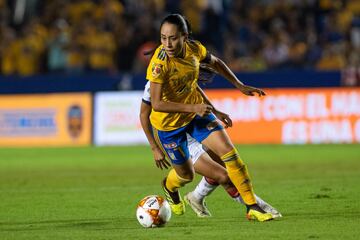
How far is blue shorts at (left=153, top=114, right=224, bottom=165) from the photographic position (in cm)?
926

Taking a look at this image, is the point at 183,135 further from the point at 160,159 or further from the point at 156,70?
the point at 156,70

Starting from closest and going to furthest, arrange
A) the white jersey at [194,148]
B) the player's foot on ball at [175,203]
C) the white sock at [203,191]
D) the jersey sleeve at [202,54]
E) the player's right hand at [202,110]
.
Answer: the player's right hand at [202,110], the jersey sleeve at [202,54], the white jersey at [194,148], the white sock at [203,191], the player's foot on ball at [175,203]

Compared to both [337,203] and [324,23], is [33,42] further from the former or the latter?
[337,203]

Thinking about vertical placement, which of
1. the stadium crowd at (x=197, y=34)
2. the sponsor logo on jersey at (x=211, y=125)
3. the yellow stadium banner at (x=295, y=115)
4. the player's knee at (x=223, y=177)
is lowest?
the yellow stadium banner at (x=295, y=115)

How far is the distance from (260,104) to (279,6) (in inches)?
148

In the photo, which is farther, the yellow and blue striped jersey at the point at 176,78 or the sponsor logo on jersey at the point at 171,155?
the sponsor logo on jersey at the point at 171,155

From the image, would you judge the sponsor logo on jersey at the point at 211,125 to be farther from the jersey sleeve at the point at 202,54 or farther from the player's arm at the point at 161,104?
the jersey sleeve at the point at 202,54

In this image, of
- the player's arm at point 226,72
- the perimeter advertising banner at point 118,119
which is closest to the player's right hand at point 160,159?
the player's arm at point 226,72

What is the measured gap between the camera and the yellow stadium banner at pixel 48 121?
2362 centimetres

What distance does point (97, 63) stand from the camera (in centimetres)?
2480

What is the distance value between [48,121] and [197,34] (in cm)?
462

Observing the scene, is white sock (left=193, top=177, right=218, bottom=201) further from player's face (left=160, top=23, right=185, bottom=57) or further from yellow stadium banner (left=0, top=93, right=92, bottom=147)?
yellow stadium banner (left=0, top=93, right=92, bottom=147)

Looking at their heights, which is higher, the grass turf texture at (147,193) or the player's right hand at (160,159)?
the player's right hand at (160,159)

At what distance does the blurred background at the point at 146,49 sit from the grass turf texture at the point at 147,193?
1.85 metres
